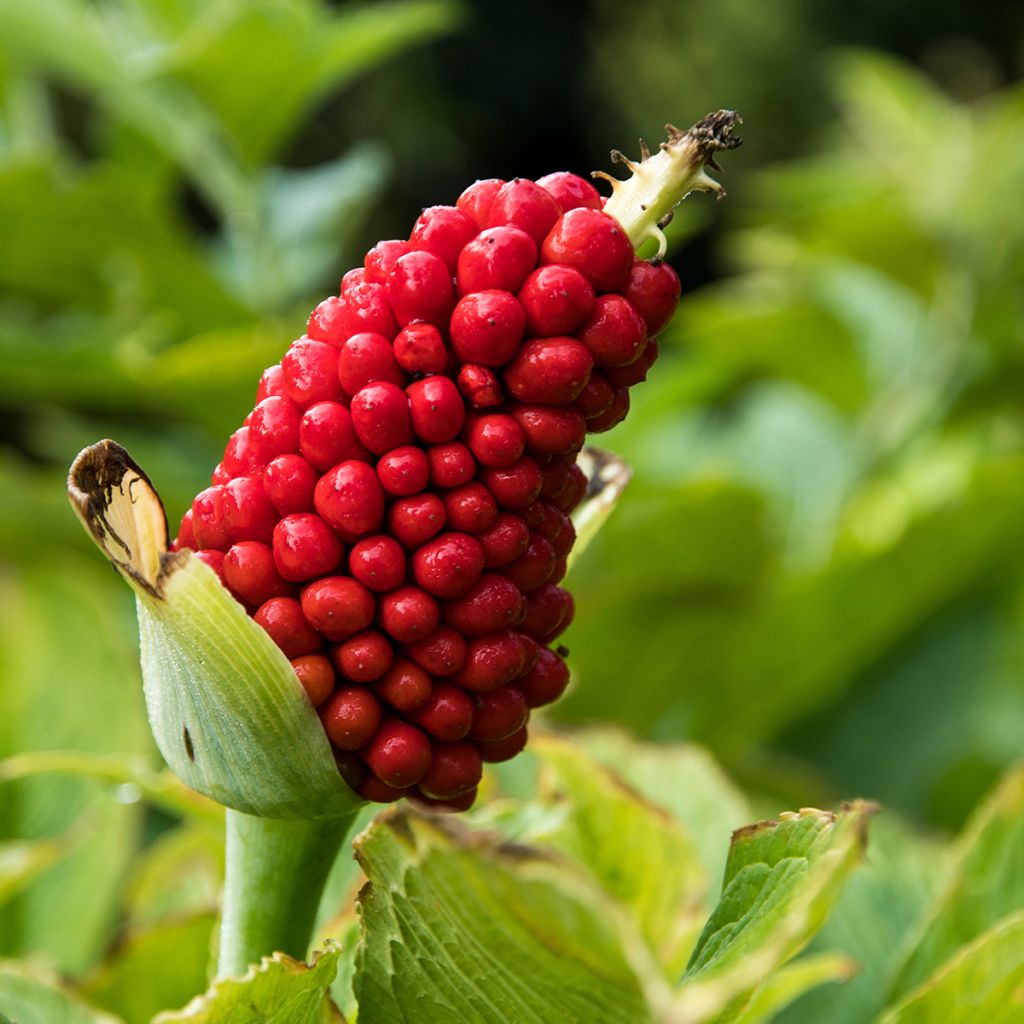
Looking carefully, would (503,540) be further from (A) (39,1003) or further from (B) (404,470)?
(A) (39,1003)

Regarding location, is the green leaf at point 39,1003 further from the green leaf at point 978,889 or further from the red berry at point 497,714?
the green leaf at point 978,889

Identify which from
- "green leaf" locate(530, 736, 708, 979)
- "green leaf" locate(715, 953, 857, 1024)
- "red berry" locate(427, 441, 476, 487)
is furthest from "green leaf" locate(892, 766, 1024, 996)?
"red berry" locate(427, 441, 476, 487)

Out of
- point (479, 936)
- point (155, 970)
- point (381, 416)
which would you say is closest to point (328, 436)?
point (381, 416)

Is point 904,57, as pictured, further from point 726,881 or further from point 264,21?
point 726,881

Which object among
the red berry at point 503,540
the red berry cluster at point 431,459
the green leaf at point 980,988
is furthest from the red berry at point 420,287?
the green leaf at point 980,988

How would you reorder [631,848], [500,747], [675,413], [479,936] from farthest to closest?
[675,413], [631,848], [500,747], [479,936]
